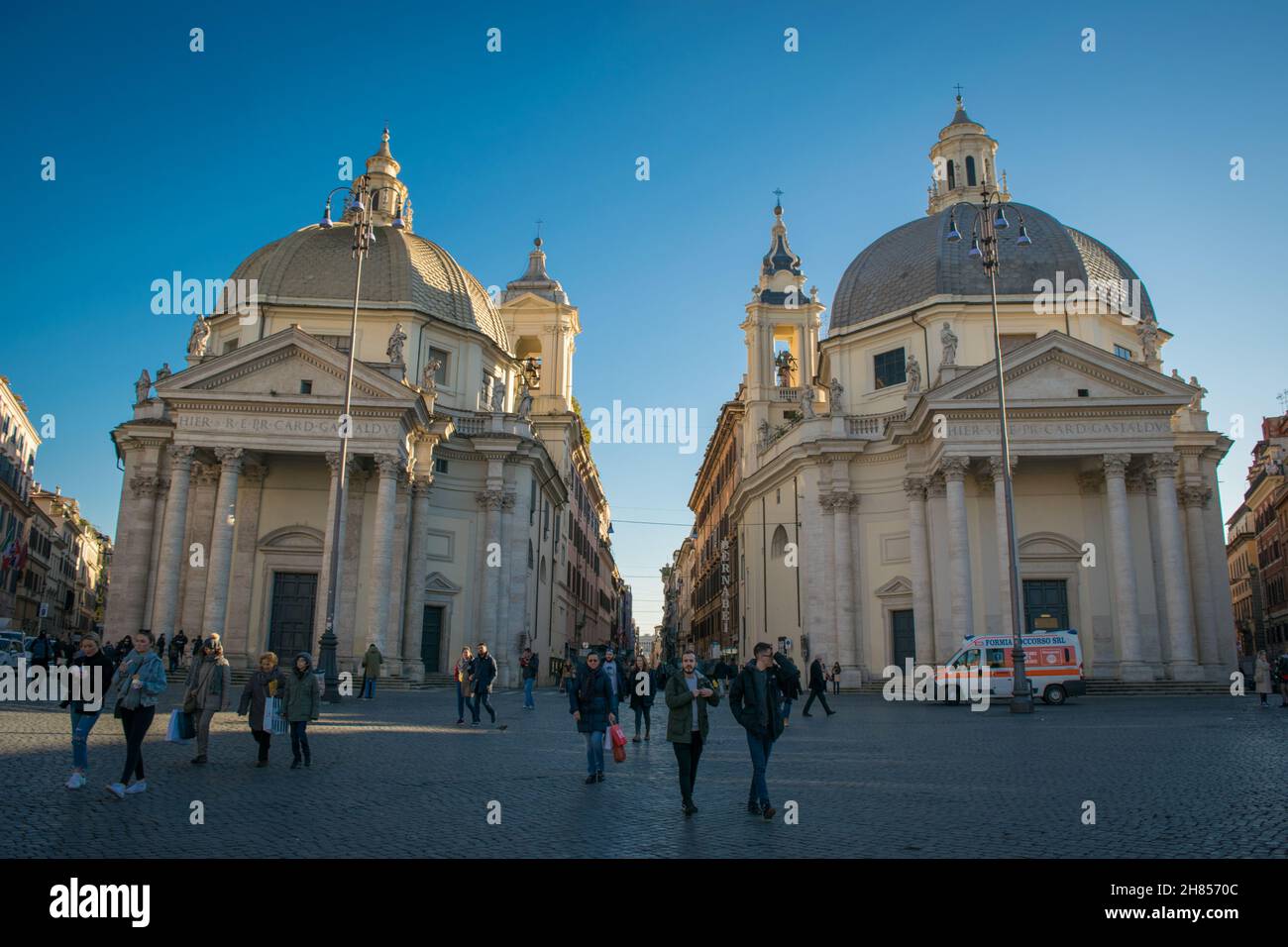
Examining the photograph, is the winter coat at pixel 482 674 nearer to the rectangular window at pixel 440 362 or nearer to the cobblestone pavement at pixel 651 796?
the cobblestone pavement at pixel 651 796

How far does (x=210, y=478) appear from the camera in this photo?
36000 millimetres

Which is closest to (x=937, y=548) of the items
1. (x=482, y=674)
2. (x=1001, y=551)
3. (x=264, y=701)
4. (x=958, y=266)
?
(x=1001, y=551)

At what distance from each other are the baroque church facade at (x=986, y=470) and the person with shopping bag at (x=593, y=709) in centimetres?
2236

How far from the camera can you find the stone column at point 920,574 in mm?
36844

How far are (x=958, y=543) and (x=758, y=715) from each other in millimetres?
27780

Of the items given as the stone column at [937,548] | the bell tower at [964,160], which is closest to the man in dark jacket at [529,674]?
the stone column at [937,548]

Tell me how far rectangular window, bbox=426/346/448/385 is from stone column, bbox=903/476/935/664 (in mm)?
21117

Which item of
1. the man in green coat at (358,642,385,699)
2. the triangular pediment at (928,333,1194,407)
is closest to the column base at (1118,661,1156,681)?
the triangular pediment at (928,333,1194,407)

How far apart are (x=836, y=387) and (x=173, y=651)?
28189mm

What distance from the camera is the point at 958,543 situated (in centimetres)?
3491

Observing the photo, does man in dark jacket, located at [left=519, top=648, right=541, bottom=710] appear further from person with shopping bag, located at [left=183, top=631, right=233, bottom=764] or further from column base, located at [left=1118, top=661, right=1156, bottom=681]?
column base, located at [left=1118, top=661, right=1156, bottom=681]
